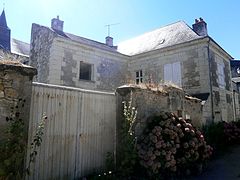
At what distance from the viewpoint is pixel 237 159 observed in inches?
293

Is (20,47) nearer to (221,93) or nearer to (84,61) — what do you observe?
(84,61)

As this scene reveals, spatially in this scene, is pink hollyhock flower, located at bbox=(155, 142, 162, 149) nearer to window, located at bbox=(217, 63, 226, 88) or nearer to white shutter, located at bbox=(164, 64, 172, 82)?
white shutter, located at bbox=(164, 64, 172, 82)

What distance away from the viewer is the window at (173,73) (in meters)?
13.2

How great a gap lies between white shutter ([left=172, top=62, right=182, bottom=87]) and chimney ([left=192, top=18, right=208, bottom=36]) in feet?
7.90

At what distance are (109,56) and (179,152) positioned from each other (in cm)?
919

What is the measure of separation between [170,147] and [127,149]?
116 centimetres

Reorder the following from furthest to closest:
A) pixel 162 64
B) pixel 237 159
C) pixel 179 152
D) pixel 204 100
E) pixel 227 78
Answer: pixel 227 78, pixel 162 64, pixel 204 100, pixel 237 159, pixel 179 152

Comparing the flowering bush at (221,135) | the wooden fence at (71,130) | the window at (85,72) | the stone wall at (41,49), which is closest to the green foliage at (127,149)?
the wooden fence at (71,130)

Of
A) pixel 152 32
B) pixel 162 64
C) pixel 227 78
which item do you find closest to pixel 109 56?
pixel 162 64

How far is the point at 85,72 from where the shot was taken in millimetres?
13516

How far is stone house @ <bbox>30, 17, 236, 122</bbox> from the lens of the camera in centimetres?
1205

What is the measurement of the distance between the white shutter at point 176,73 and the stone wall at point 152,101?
5118 mm

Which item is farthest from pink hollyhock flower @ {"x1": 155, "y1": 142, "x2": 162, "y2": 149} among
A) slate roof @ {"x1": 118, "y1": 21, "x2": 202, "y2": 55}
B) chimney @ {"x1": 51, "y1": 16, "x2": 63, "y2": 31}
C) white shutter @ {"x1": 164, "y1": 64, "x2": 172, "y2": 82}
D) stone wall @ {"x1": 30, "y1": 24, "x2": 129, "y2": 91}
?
chimney @ {"x1": 51, "y1": 16, "x2": 63, "y2": 31}

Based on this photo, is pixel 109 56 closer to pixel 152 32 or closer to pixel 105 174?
pixel 152 32
